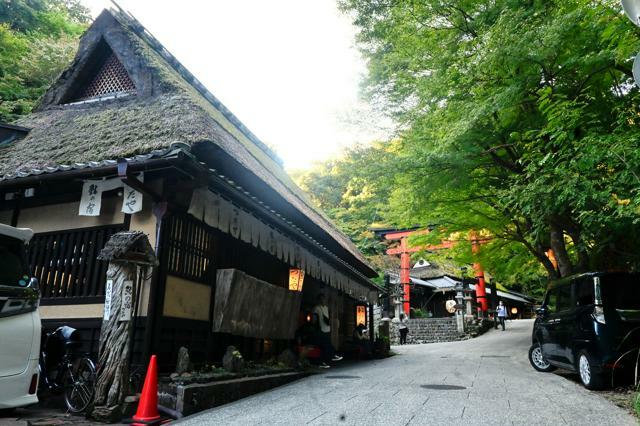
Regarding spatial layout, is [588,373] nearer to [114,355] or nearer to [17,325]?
[114,355]

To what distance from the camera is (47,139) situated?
8719 mm

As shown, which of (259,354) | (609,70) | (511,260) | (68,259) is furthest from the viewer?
(511,260)

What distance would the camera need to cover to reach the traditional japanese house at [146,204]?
261 inches

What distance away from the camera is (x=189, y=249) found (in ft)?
24.6

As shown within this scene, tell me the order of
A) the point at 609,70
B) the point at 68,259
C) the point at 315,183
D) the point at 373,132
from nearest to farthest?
the point at 68,259
the point at 609,70
the point at 373,132
the point at 315,183

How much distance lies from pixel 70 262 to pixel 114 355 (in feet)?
9.84

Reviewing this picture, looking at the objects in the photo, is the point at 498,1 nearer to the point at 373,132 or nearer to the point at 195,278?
the point at 373,132

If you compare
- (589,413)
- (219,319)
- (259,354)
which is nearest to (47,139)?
(219,319)

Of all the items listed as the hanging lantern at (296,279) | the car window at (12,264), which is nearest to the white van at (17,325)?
the car window at (12,264)

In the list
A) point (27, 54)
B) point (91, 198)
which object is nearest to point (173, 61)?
point (91, 198)

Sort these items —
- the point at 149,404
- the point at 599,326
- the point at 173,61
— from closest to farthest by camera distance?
the point at 149,404, the point at 599,326, the point at 173,61

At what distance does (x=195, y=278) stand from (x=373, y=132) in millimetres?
7593

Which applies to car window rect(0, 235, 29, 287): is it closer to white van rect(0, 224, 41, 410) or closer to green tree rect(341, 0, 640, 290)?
white van rect(0, 224, 41, 410)

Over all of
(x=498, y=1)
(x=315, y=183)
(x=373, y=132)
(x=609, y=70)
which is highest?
(x=315, y=183)
